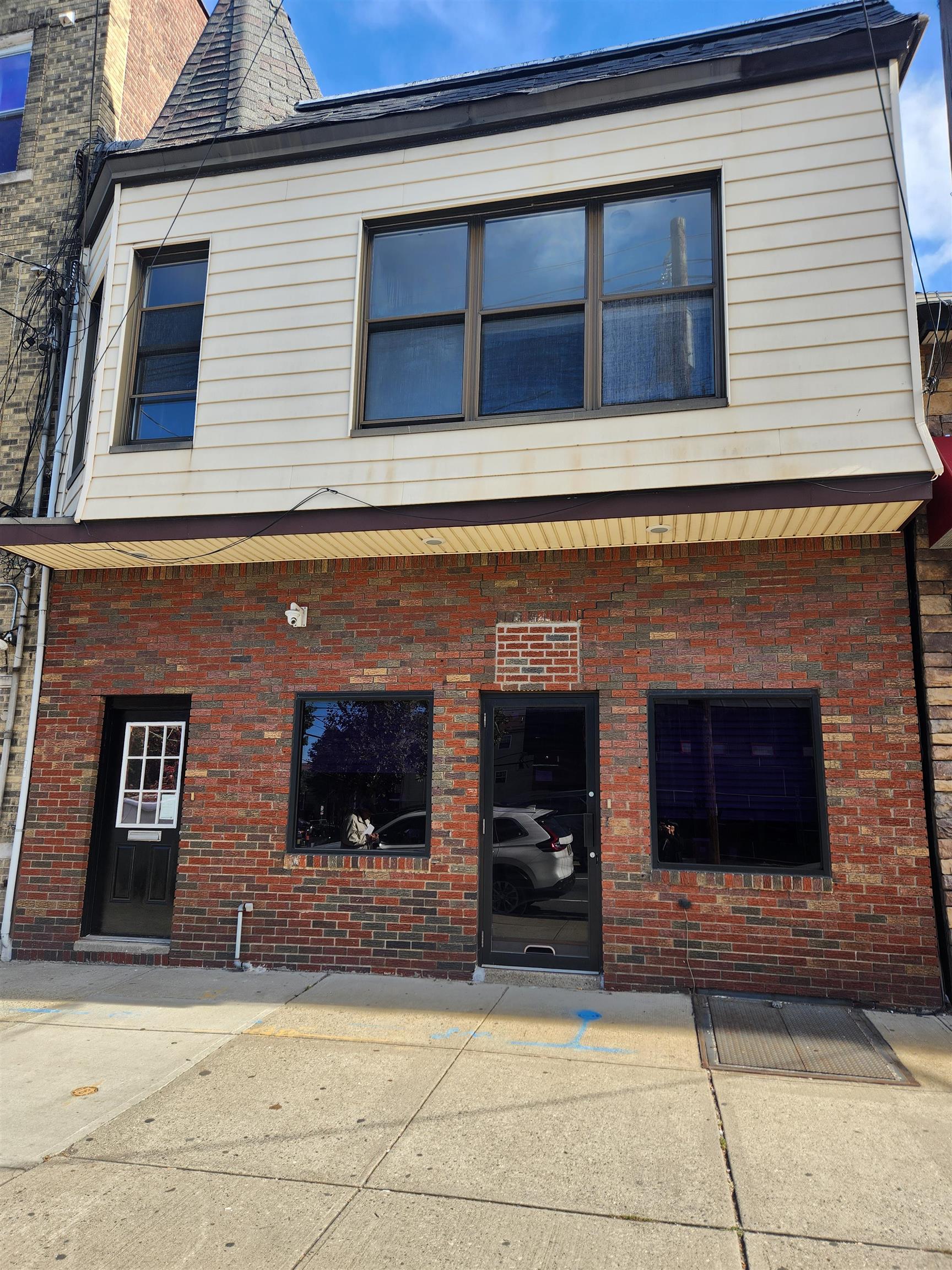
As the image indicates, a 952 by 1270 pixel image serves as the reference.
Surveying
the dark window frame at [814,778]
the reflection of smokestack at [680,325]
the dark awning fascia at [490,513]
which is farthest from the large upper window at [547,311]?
the dark window frame at [814,778]

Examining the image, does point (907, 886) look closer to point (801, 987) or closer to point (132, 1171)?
point (801, 987)

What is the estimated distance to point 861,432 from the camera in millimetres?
5801

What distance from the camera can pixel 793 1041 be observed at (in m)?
5.34

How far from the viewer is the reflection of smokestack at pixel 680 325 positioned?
21.2 feet

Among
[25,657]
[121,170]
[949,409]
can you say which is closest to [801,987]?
[949,409]

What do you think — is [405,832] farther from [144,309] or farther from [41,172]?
[41,172]

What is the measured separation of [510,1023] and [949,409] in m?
5.47

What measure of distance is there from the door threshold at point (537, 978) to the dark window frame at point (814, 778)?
3.22 feet

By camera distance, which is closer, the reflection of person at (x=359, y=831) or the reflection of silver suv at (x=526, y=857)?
the reflection of silver suv at (x=526, y=857)

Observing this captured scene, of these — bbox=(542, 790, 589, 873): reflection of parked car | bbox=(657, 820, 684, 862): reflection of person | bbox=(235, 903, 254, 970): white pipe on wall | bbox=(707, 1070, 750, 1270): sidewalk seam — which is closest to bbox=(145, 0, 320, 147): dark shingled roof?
bbox=(542, 790, 589, 873): reflection of parked car

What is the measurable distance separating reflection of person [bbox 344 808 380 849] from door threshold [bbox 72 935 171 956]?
6.04 feet

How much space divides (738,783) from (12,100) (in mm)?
10597

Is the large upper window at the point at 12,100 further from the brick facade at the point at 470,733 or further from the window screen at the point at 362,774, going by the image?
the window screen at the point at 362,774

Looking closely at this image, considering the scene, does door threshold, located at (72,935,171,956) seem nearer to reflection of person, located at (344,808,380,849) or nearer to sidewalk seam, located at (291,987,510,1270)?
reflection of person, located at (344,808,380,849)
